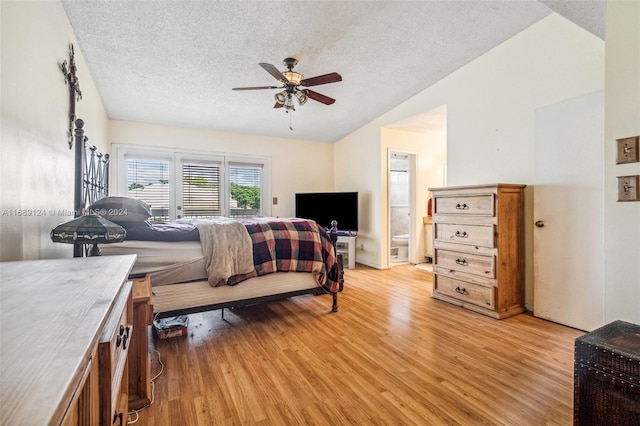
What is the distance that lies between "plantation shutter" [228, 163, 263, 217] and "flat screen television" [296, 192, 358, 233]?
2.52ft

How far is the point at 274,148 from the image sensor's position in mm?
5535

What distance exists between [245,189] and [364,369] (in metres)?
4.05

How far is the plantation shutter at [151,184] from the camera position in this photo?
14.6 ft

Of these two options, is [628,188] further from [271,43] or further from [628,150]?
[271,43]

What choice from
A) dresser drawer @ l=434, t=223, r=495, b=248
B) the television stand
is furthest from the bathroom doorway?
dresser drawer @ l=434, t=223, r=495, b=248

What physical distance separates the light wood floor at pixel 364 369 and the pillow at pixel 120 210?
3.32 feet

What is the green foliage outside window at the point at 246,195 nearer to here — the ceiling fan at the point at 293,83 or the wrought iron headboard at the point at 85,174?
the wrought iron headboard at the point at 85,174

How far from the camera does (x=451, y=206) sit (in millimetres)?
3178

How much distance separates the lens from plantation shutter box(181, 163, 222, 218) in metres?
4.81

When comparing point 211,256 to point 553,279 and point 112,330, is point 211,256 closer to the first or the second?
point 112,330

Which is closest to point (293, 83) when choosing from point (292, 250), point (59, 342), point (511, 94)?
point (292, 250)

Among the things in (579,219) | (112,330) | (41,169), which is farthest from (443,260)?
(41,169)

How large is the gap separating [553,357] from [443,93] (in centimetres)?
310

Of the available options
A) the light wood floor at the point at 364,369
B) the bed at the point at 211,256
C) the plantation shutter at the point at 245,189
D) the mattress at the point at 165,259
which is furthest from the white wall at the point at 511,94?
the mattress at the point at 165,259
